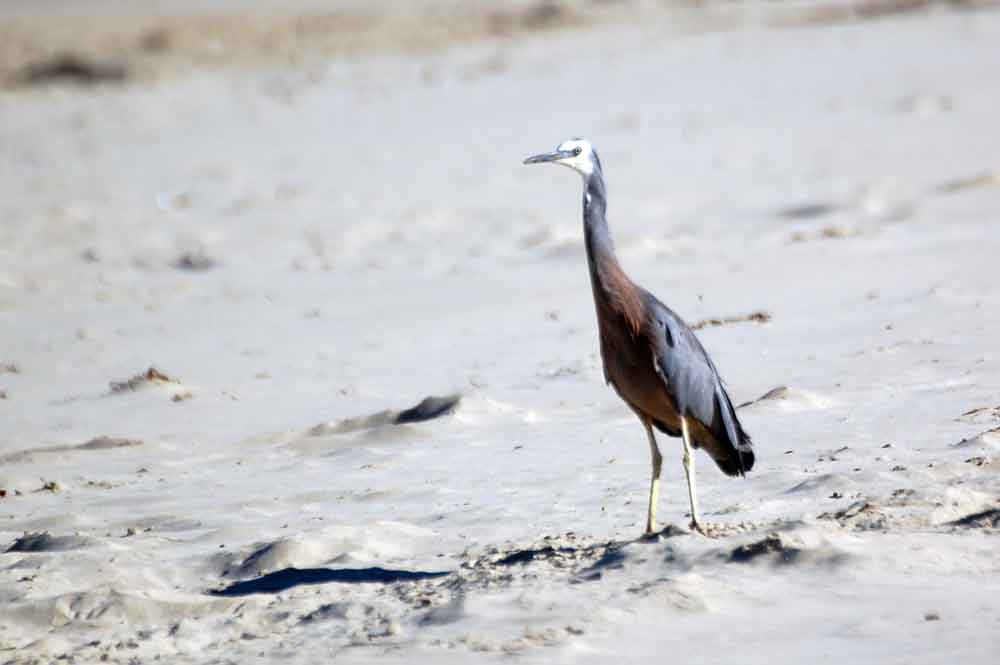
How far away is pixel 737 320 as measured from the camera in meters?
10.3

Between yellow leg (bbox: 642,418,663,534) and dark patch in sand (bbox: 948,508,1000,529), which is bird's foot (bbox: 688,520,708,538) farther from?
dark patch in sand (bbox: 948,508,1000,529)

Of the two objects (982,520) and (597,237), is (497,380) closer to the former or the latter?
(597,237)

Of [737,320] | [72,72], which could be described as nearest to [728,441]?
[737,320]

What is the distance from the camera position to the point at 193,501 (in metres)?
7.92

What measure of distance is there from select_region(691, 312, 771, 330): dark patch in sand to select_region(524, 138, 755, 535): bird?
363 centimetres

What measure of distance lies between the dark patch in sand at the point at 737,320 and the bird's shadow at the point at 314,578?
4.23 meters

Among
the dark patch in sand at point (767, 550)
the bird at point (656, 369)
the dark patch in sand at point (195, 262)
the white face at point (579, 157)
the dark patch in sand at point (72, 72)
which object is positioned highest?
the dark patch in sand at point (72, 72)

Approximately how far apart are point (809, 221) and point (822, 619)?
320 inches

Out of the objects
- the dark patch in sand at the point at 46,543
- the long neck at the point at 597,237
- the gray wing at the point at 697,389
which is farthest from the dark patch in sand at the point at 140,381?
the gray wing at the point at 697,389

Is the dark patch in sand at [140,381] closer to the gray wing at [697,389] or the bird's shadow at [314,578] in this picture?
the bird's shadow at [314,578]

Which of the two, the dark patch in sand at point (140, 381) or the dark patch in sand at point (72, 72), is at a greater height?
the dark patch in sand at point (72, 72)

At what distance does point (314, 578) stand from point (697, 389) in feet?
5.52

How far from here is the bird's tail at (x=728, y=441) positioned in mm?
6582

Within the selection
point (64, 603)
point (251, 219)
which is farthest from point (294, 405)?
point (251, 219)
